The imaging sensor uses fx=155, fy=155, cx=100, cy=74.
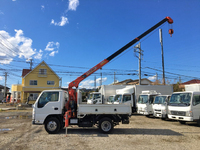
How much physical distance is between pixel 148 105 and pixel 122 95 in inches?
122

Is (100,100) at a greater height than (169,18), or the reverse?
(169,18)

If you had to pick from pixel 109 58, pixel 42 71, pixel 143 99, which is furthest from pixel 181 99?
pixel 42 71

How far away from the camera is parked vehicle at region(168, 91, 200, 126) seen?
9.51 metres

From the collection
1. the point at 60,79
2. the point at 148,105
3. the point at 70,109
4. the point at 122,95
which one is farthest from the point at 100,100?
the point at 60,79

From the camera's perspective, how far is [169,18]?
1283 cm

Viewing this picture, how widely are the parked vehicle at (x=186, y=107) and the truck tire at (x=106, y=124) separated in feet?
15.9

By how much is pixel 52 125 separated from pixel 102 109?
2.64 metres

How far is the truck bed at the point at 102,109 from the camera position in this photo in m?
7.93

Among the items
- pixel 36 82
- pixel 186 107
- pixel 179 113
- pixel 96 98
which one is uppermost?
pixel 36 82

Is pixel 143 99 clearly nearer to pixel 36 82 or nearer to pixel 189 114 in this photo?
pixel 189 114

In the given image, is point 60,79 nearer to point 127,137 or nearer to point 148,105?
point 148,105

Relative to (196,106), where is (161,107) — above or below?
below

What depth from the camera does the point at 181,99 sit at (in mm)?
10555

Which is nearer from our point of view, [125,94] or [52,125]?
[52,125]
